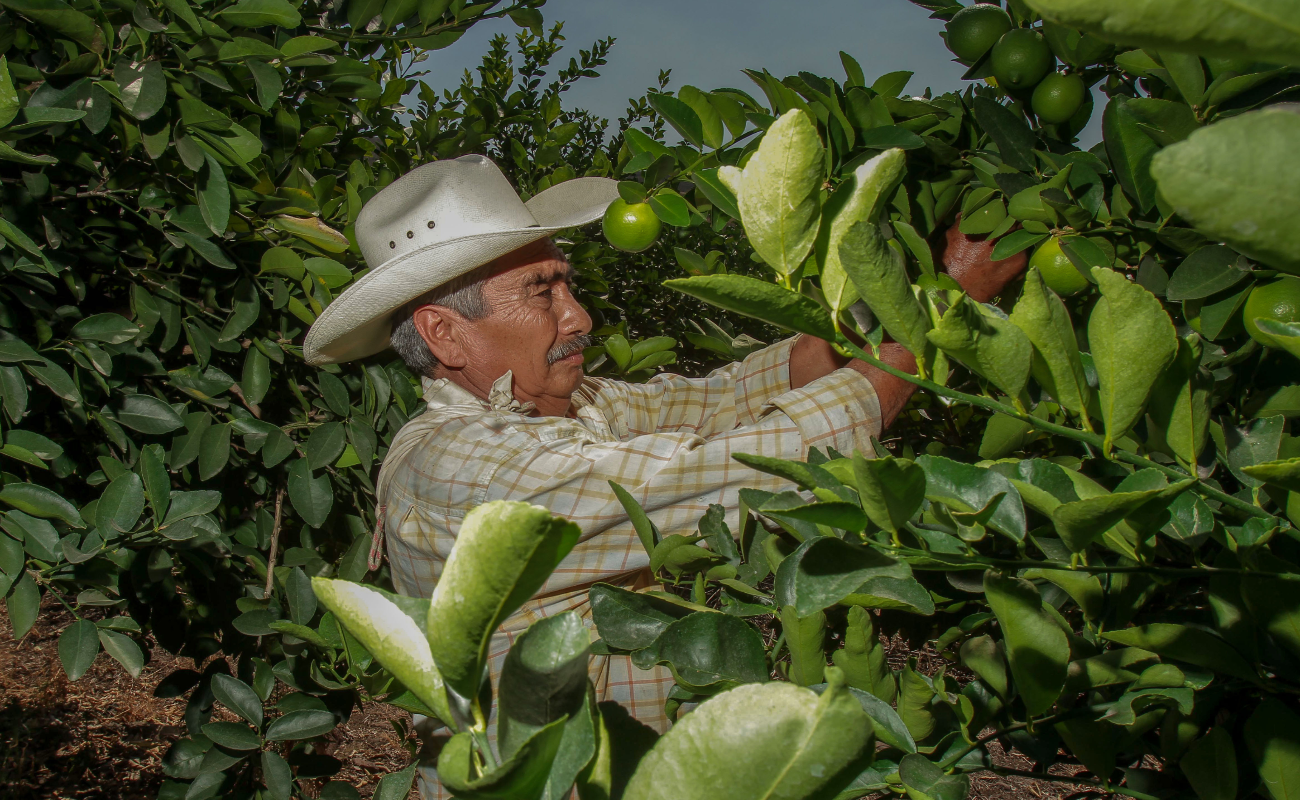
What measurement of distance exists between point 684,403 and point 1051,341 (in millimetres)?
1638

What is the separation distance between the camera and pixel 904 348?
3.58ft

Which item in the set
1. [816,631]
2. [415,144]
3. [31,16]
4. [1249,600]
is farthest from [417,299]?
[1249,600]

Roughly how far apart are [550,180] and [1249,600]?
200cm

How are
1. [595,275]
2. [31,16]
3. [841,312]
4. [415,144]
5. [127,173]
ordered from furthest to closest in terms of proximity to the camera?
[595,275] < [415,144] < [127,173] < [31,16] < [841,312]

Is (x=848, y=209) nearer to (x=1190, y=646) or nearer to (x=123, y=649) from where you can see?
(x=1190, y=646)

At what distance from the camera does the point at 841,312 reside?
0.50 meters

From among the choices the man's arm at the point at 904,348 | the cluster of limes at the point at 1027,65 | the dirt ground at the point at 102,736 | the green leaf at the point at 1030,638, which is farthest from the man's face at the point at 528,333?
the dirt ground at the point at 102,736

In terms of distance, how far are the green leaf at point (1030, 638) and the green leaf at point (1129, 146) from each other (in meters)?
0.46

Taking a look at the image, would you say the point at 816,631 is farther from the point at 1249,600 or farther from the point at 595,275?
the point at 595,275

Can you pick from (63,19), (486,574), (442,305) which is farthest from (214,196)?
(486,574)

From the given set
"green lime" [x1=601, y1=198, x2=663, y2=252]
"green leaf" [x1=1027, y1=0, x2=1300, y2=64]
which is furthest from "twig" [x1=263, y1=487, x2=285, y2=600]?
"green leaf" [x1=1027, y1=0, x2=1300, y2=64]

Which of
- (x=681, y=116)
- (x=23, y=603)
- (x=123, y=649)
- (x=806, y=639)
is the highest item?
(x=681, y=116)

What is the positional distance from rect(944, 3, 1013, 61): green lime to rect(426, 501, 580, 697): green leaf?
3.20 feet

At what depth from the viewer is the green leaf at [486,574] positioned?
0.94ft
